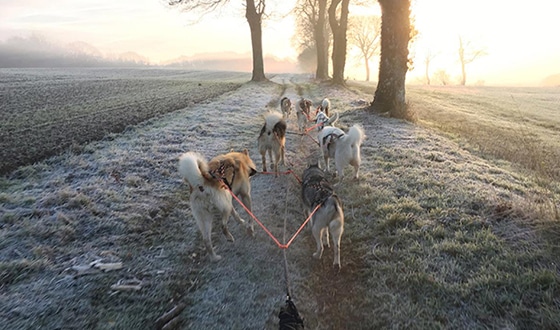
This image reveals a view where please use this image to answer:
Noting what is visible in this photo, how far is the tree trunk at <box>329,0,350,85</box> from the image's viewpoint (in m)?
24.3

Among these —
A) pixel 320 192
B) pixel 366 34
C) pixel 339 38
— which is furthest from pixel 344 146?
pixel 366 34

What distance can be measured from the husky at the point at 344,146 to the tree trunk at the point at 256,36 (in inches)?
1001

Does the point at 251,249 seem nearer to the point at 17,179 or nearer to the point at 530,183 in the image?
the point at 17,179

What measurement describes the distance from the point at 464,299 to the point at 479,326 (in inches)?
13.5

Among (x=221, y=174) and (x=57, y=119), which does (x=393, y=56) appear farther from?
(x=57, y=119)

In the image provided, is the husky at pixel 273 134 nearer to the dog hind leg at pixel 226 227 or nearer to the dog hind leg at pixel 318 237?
the dog hind leg at pixel 226 227

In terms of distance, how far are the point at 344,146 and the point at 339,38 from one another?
20.9 metres

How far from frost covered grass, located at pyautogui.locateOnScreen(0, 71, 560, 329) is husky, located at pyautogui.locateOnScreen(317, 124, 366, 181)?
50cm

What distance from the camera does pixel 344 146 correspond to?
659 cm

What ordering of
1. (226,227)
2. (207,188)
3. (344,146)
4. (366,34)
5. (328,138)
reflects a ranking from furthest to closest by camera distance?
(366,34), (328,138), (344,146), (226,227), (207,188)

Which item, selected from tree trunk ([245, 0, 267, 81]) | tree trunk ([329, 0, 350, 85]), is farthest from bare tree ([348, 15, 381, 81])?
tree trunk ([329, 0, 350, 85])

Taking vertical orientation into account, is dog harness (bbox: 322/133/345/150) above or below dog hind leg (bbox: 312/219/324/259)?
above

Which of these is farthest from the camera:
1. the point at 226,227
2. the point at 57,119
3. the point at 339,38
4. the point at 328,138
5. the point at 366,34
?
the point at 366,34

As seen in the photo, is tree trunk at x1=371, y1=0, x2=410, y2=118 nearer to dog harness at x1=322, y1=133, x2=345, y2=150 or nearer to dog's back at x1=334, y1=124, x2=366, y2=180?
dog harness at x1=322, y1=133, x2=345, y2=150
